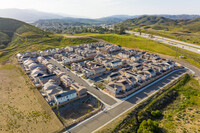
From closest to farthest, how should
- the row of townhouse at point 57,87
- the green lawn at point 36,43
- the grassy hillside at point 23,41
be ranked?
the row of townhouse at point 57,87 < the grassy hillside at point 23,41 < the green lawn at point 36,43

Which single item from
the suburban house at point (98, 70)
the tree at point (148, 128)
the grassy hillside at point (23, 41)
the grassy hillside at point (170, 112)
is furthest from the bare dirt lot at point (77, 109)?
the grassy hillside at point (23, 41)

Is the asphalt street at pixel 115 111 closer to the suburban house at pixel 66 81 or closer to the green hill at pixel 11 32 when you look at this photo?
the suburban house at pixel 66 81

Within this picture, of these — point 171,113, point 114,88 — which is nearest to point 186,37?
point 171,113

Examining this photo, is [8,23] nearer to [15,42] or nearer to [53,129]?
[15,42]

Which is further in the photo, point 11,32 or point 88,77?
point 11,32

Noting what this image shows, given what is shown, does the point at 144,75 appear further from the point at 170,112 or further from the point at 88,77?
the point at 88,77

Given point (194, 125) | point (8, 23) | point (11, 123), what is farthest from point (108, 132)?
point (8, 23)
